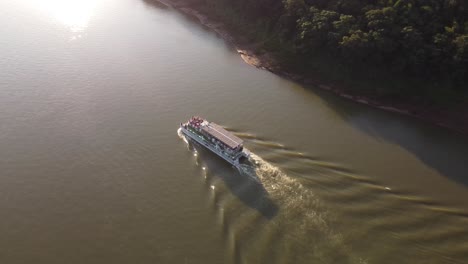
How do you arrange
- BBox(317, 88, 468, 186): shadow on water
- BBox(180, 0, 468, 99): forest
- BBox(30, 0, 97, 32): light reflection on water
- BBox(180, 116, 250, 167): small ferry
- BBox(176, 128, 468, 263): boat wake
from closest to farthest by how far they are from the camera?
BBox(176, 128, 468, 263): boat wake < BBox(180, 116, 250, 167): small ferry < BBox(317, 88, 468, 186): shadow on water < BBox(180, 0, 468, 99): forest < BBox(30, 0, 97, 32): light reflection on water

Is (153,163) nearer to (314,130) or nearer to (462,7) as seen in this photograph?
(314,130)

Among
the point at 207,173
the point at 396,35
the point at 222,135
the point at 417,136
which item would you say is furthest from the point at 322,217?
the point at 396,35

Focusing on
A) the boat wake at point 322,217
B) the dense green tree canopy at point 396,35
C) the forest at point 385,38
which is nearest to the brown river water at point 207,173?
the boat wake at point 322,217

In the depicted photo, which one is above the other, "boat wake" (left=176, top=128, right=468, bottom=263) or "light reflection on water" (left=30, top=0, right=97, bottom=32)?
"light reflection on water" (left=30, top=0, right=97, bottom=32)

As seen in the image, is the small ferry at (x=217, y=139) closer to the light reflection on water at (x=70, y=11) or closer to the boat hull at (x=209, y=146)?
the boat hull at (x=209, y=146)

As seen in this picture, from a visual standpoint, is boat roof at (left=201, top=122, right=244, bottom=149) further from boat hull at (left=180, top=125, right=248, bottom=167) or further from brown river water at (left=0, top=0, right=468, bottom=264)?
brown river water at (left=0, top=0, right=468, bottom=264)

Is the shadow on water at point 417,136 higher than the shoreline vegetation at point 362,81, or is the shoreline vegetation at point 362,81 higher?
the shoreline vegetation at point 362,81

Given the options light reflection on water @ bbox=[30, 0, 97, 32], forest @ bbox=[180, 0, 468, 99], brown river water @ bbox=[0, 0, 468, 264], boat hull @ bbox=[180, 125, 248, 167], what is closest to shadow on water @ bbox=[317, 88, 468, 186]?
brown river water @ bbox=[0, 0, 468, 264]
